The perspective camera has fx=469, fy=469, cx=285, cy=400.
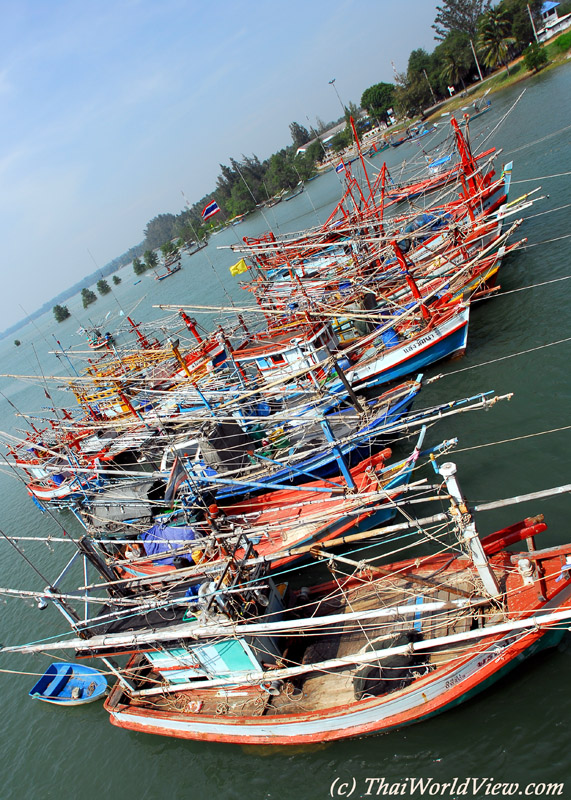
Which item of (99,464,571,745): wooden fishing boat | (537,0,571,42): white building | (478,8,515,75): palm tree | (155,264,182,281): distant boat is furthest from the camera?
(155,264,182,281): distant boat

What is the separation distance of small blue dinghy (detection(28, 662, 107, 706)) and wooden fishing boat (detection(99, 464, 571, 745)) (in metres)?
3.20

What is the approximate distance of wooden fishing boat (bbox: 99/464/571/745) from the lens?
8289mm

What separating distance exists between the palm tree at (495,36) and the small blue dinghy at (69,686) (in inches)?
3736

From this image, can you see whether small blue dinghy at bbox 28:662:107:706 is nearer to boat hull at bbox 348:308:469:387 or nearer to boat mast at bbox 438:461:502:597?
boat mast at bbox 438:461:502:597

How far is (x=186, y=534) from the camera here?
48.6 ft

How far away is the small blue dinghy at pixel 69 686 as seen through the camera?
48.1 feet

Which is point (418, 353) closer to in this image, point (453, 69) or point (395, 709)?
point (395, 709)

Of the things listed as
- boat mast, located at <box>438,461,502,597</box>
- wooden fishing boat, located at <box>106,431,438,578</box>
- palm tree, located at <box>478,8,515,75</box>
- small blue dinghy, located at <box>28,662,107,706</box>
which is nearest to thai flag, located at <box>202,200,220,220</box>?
wooden fishing boat, located at <box>106,431,438,578</box>

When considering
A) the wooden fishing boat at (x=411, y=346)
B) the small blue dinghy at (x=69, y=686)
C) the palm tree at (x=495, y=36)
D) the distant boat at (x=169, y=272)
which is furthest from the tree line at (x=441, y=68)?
the small blue dinghy at (x=69, y=686)

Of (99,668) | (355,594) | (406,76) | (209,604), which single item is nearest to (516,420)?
(355,594)

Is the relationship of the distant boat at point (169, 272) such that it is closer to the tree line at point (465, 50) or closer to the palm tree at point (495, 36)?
the tree line at point (465, 50)

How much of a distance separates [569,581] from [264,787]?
7936mm

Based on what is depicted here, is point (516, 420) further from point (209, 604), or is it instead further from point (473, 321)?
point (209, 604)

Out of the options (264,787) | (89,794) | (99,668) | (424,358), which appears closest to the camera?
(264,787)
